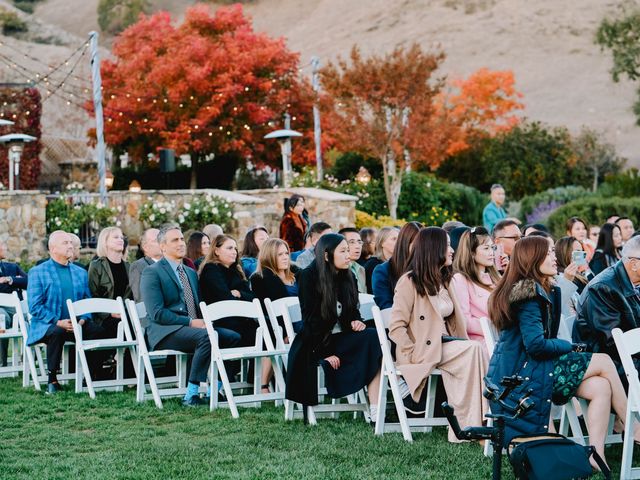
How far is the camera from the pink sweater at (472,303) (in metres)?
8.04

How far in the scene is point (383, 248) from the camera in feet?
33.9

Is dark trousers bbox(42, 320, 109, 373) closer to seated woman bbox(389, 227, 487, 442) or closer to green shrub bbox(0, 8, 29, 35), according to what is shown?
seated woman bbox(389, 227, 487, 442)

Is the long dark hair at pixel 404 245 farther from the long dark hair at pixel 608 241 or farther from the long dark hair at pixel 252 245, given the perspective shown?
the long dark hair at pixel 608 241

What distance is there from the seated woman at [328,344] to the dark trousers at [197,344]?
126 cm

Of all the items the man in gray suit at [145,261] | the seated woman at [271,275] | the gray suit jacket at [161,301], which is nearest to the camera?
the gray suit jacket at [161,301]

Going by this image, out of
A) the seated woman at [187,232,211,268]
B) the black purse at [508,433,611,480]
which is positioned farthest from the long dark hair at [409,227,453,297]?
the seated woman at [187,232,211,268]

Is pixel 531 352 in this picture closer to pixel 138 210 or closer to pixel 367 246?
pixel 367 246

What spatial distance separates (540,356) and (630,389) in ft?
1.79

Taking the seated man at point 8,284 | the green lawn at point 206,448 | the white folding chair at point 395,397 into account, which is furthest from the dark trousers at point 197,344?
the seated man at point 8,284

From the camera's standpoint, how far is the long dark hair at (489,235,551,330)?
6.42 meters

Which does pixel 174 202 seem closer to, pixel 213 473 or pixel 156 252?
pixel 156 252

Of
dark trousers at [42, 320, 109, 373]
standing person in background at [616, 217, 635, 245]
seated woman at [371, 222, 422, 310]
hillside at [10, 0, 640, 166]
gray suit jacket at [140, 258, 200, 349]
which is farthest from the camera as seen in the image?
hillside at [10, 0, 640, 166]

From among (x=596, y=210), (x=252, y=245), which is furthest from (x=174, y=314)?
(x=596, y=210)

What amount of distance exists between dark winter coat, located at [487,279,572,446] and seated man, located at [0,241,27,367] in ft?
21.9
